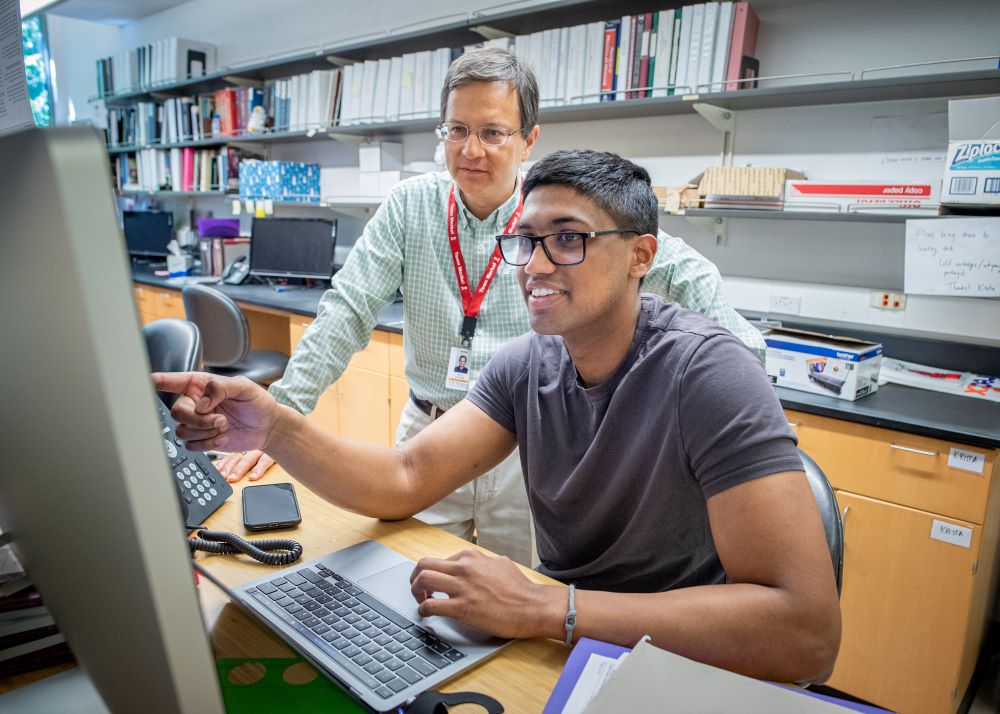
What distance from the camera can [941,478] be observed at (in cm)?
178

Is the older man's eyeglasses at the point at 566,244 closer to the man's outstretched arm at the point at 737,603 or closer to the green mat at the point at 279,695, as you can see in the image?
the man's outstretched arm at the point at 737,603

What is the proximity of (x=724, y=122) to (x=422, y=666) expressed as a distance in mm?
2415

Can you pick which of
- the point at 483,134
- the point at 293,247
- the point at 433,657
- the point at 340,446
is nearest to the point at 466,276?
the point at 483,134

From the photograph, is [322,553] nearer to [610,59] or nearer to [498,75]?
[498,75]

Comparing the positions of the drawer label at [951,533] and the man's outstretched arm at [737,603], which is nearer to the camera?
the man's outstretched arm at [737,603]

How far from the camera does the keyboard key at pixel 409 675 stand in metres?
0.76

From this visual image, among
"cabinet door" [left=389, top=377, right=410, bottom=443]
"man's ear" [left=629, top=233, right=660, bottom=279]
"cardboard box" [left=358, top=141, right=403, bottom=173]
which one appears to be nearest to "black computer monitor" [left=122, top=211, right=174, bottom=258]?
"cardboard box" [left=358, top=141, right=403, bottom=173]

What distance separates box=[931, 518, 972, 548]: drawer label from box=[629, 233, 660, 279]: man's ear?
1.21 meters

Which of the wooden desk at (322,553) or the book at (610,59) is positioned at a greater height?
the book at (610,59)

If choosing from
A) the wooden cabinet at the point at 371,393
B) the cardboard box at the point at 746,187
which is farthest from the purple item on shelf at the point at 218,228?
the cardboard box at the point at 746,187

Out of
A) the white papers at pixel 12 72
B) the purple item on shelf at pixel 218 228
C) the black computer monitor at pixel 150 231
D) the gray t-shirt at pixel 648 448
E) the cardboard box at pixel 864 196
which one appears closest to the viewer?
the gray t-shirt at pixel 648 448

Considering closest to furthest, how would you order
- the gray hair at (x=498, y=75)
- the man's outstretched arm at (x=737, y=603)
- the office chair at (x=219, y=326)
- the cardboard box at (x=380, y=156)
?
1. the man's outstretched arm at (x=737, y=603)
2. the gray hair at (x=498, y=75)
3. the office chair at (x=219, y=326)
4. the cardboard box at (x=380, y=156)

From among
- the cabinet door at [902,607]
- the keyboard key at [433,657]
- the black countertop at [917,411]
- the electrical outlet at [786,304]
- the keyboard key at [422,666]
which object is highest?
the electrical outlet at [786,304]

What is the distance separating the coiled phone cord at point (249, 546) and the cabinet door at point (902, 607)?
5.12ft
